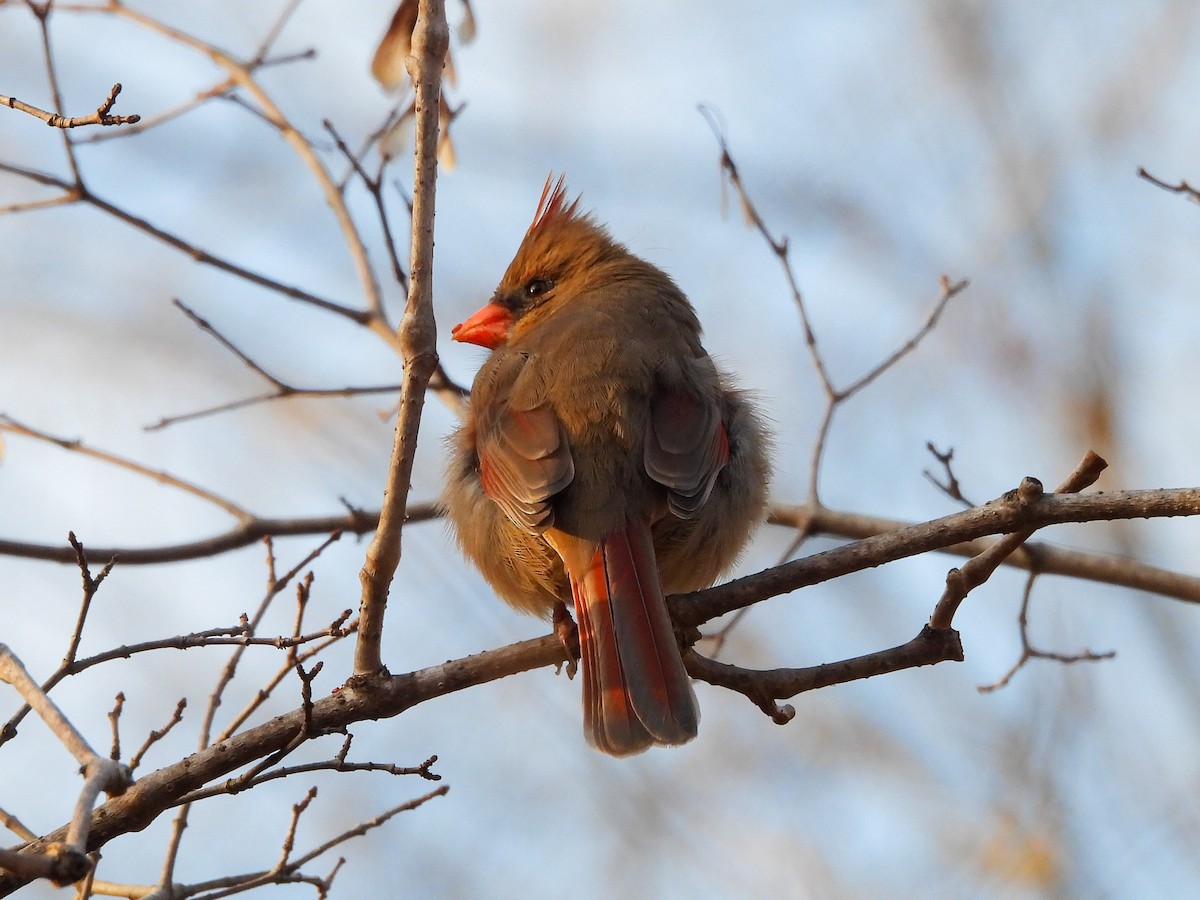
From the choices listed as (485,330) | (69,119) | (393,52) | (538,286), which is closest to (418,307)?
(69,119)

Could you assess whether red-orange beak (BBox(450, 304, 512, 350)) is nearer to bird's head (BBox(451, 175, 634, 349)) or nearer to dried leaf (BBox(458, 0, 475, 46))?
bird's head (BBox(451, 175, 634, 349))

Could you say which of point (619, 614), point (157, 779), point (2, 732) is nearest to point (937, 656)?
point (619, 614)

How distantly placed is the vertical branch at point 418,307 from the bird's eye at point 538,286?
236 cm

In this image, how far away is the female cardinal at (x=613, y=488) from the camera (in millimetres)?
3381

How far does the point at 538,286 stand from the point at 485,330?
0.31 metres

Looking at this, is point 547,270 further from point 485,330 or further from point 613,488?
point 613,488

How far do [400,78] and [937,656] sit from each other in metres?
2.64

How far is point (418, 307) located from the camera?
2.93 m

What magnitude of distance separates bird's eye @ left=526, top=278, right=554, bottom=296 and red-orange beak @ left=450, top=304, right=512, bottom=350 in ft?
0.57

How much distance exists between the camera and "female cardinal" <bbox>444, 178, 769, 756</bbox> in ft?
11.1

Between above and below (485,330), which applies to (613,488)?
below

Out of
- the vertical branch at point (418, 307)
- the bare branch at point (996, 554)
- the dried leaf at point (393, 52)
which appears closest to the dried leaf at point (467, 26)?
the dried leaf at point (393, 52)

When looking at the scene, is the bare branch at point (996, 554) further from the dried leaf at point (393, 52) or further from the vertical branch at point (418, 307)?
the dried leaf at point (393, 52)

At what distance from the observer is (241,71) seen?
543 centimetres
